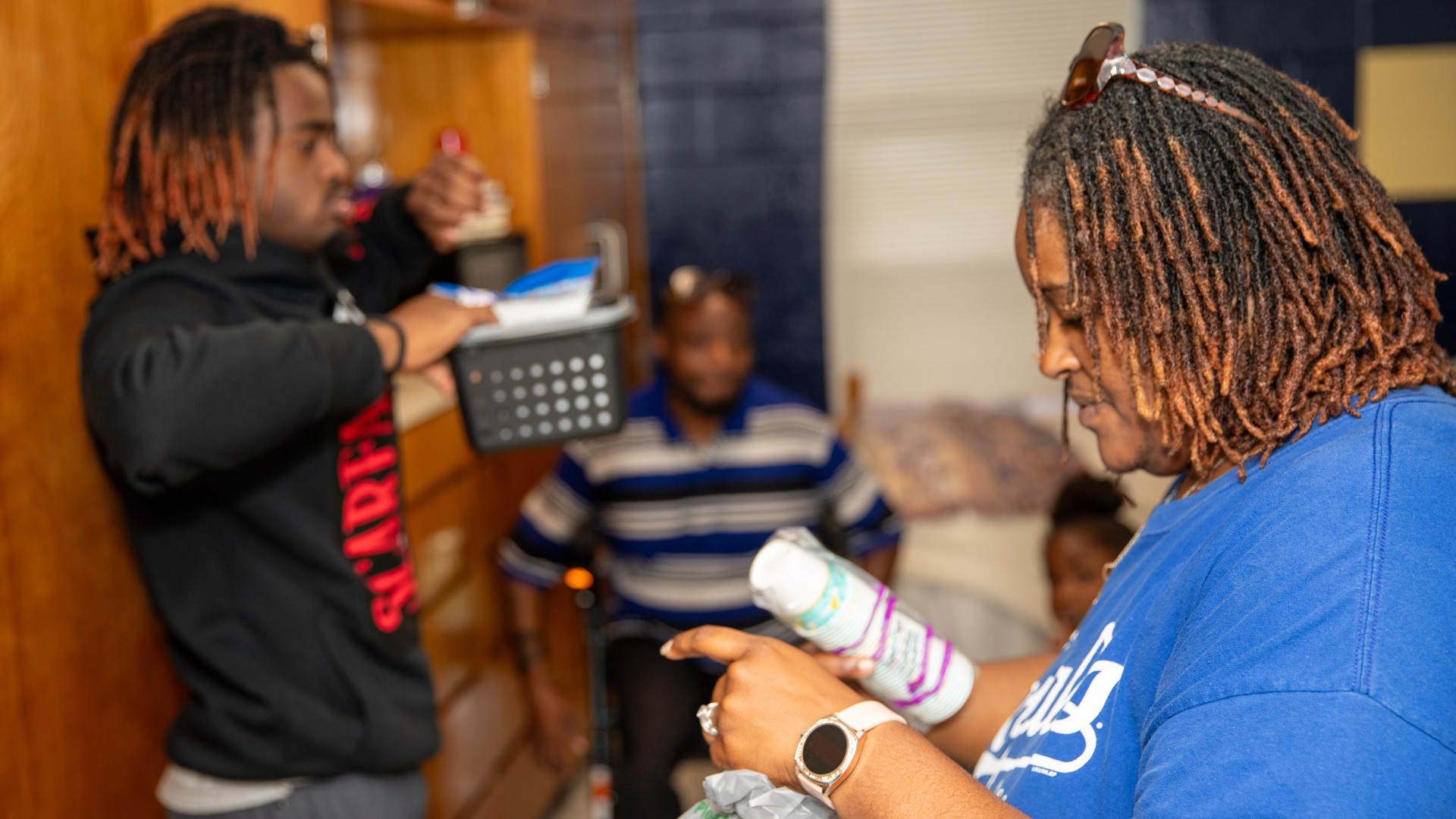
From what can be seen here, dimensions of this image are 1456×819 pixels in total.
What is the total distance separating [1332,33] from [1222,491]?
3313 millimetres

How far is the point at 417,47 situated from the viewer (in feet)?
7.82

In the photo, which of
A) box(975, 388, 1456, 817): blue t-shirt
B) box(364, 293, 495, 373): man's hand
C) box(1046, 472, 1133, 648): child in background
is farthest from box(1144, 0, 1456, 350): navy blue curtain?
box(975, 388, 1456, 817): blue t-shirt

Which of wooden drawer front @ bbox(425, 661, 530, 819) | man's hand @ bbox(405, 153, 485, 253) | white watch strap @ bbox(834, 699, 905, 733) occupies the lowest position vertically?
wooden drawer front @ bbox(425, 661, 530, 819)

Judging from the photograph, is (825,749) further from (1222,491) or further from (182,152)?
(182,152)

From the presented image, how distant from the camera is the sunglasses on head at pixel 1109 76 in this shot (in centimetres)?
75

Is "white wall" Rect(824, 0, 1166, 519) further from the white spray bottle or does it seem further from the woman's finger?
the woman's finger

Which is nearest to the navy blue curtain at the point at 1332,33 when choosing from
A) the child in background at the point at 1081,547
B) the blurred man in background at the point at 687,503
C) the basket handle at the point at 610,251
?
the basket handle at the point at 610,251

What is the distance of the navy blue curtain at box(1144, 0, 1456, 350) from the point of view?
345cm

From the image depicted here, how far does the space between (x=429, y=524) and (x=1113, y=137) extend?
1.63 meters

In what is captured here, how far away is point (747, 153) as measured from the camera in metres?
3.67

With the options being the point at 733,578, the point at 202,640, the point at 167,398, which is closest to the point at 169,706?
the point at 202,640

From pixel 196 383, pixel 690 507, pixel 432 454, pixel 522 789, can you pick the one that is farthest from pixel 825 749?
pixel 522 789

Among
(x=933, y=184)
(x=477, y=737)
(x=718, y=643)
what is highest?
(x=933, y=184)

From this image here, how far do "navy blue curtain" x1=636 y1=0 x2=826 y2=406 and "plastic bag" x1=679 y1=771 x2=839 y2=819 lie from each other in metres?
2.94
